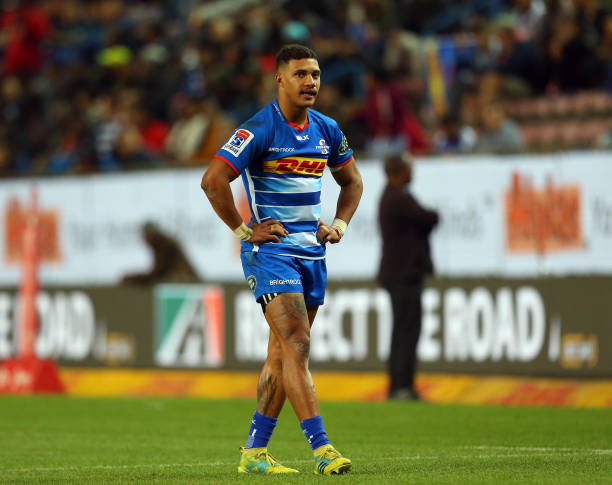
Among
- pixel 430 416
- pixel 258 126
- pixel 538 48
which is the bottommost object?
pixel 430 416

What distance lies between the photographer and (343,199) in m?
8.64

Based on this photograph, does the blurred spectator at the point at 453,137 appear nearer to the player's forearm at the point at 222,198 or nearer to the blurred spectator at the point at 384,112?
the blurred spectator at the point at 384,112

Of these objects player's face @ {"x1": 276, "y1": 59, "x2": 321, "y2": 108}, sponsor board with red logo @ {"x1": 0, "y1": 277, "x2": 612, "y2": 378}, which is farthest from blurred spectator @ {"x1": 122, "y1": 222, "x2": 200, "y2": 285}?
player's face @ {"x1": 276, "y1": 59, "x2": 321, "y2": 108}

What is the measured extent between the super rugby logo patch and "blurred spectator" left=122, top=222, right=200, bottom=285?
1020 centimetres

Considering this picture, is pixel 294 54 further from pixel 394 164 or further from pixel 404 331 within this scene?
pixel 404 331

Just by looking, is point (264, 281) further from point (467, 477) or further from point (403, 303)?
point (403, 303)

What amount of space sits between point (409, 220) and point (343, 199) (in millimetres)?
6244

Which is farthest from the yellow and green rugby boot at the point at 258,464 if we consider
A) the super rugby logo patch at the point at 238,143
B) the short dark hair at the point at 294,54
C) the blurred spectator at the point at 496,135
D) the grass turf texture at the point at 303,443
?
the blurred spectator at the point at 496,135

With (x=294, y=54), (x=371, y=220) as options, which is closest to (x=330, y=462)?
(x=294, y=54)

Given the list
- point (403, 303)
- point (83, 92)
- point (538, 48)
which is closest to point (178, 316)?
point (403, 303)

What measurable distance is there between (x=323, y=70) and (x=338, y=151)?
12.0m

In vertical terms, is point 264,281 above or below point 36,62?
below

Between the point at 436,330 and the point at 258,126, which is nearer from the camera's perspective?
the point at 258,126

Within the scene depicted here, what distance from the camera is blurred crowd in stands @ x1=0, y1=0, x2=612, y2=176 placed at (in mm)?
18109
